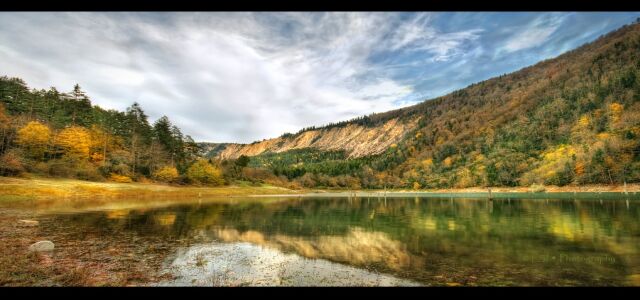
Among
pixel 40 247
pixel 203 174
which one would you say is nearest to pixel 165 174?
pixel 203 174

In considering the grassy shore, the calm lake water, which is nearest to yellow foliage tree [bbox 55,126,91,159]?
the grassy shore

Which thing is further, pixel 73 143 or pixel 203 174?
pixel 203 174

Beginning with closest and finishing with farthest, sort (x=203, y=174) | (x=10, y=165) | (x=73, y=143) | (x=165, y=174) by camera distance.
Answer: (x=10, y=165), (x=73, y=143), (x=165, y=174), (x=203, y=174)

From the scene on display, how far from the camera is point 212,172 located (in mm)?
137750

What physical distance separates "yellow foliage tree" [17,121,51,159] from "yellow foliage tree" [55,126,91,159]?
4.70 m

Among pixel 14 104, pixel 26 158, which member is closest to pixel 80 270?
pixel 26 158

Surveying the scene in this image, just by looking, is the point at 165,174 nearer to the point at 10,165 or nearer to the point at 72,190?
the point at 72,190

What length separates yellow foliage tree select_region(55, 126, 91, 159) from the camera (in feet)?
300

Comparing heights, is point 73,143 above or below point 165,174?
above

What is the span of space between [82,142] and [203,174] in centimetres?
4383

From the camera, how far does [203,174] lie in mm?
132750

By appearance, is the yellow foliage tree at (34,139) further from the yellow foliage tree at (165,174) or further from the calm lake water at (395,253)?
the calm lake water at (395,253)

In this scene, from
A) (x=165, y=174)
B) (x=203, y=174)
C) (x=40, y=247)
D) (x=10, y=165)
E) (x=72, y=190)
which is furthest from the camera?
(x=203, y=174)

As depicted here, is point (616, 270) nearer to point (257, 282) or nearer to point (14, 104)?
point (257, 282)
